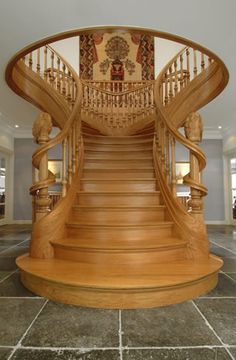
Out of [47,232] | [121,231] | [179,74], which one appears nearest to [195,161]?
[121,231]

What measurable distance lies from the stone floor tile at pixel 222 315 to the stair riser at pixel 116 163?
2.23 m

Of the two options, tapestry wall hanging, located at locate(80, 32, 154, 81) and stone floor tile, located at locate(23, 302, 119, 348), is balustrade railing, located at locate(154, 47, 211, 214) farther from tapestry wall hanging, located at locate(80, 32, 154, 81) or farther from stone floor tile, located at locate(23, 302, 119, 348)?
tapestry wall hanging, located at locate(80, 32, 154, 81)

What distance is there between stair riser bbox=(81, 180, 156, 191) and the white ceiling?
172 centimetres

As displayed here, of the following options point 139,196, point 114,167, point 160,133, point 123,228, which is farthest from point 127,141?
point 123,228

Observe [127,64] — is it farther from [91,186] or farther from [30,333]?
[30,333]

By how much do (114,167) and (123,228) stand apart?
4.90 ft

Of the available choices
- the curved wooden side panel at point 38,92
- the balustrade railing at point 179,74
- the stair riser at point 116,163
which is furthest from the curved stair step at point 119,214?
the balustrade railing at point 179,74

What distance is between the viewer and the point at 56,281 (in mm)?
1593

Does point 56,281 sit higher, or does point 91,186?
point 91,186

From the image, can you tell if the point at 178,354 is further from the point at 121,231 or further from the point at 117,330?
the point at 121,231

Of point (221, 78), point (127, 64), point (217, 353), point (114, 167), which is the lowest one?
point (217, 353)

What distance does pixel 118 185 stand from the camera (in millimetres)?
3160

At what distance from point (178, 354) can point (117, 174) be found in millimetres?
2546

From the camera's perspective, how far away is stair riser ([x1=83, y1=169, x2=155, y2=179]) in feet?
Answer: 11.1
